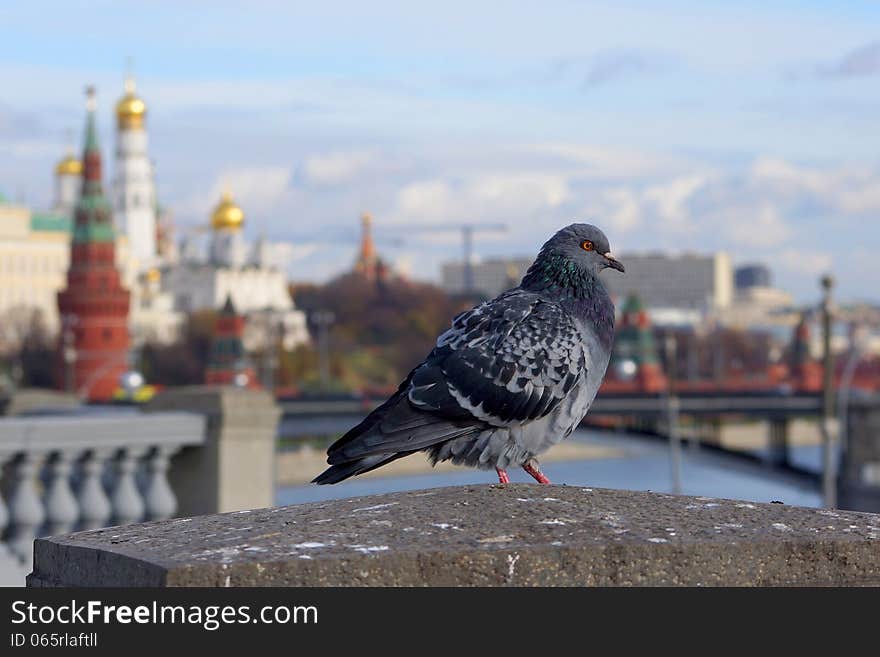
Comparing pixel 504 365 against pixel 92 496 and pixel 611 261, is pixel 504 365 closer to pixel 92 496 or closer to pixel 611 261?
pixel 611 261

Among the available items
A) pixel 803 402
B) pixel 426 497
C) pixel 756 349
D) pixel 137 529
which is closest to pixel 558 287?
pixel 426 497

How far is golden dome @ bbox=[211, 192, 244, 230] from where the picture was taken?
129 meters

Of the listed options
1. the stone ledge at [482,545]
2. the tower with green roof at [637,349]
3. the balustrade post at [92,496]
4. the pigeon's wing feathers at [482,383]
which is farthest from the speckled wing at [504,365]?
the tower with green roof at [637,349]

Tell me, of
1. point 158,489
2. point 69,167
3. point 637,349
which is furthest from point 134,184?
point 158,489

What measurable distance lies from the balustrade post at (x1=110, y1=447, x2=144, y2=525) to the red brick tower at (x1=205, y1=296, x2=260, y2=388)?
64.5 m

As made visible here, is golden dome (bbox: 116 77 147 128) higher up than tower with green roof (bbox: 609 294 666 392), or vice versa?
→ golden dome (bbox: 116 77 147 128)

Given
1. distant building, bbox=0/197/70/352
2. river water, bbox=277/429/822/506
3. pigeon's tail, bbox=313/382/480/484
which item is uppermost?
pigeon's tail, bbox=313/382/480/484

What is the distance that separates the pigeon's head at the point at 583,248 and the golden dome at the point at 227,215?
125m

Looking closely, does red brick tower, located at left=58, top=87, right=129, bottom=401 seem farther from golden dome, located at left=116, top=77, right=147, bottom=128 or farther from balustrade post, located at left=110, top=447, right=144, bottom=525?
balustrade post, located at left=110, top=447, right=144, bottom=525

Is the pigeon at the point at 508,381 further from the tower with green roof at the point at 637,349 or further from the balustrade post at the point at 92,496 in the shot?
the tower with green roof at the point at 637,349

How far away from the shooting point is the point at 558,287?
441 centimetres

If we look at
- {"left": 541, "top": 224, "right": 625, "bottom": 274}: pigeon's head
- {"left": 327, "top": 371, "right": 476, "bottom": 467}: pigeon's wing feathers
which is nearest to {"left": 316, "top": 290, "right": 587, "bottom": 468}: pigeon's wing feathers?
{"left": 327, "top": 371, "right": 476, "bottom": 467}: pigeon's wing feathers
